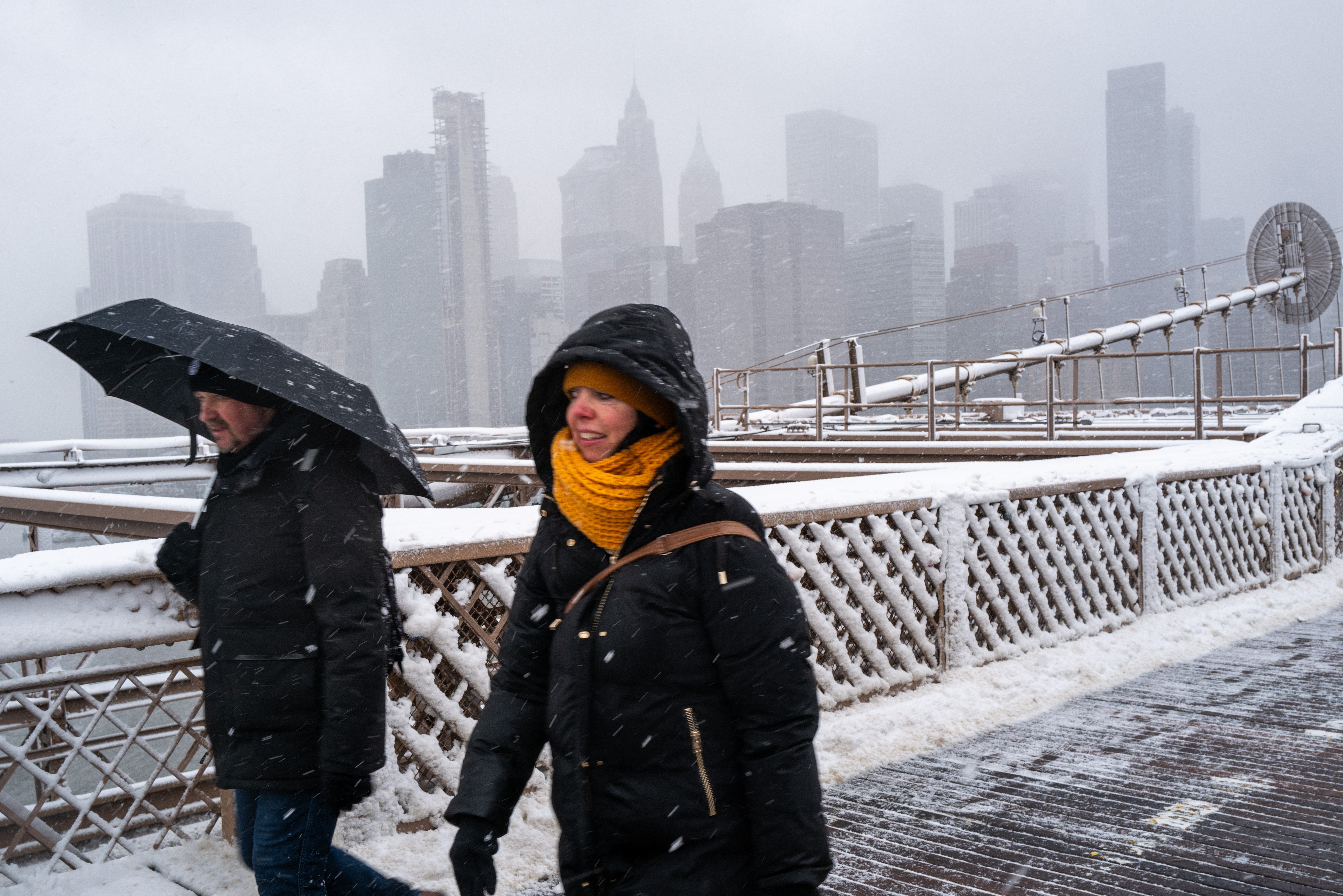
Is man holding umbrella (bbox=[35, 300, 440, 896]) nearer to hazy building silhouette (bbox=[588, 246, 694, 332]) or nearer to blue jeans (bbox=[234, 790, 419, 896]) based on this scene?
blue jeans (bbox=[234, 790, 419, 896])

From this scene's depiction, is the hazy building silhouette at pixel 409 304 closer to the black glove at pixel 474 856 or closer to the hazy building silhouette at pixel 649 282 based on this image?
the hazy building silhouette at pixel 649 282

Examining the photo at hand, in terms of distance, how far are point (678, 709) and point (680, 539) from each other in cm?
30

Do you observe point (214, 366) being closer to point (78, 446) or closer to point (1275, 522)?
point (1275, 522)

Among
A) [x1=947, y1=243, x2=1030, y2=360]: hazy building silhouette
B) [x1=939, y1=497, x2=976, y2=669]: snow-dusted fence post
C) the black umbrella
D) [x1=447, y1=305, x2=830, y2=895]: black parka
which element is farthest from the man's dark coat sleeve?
[x1=947, y1=243, x2=1030, y2=360]: hazy building silhouette

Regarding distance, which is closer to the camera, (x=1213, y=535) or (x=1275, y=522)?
(x=1213, y=535)

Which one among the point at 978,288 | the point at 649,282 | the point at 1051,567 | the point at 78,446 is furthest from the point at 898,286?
the point at 1051,567

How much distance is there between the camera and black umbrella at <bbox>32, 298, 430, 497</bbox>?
2.12 metres

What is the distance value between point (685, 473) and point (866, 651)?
130 inches

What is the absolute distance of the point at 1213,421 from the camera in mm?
26906

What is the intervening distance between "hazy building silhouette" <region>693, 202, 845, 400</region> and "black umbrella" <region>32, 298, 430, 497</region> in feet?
259

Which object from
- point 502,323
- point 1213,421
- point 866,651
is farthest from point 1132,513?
point 502,323

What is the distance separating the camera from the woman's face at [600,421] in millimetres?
1882

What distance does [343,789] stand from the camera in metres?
2.08

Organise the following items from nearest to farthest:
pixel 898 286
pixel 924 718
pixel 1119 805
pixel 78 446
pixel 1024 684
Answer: pixel 1119 805, pixel 924 718, pixel 1024 684, pixel 78 446, pixel 898 286
